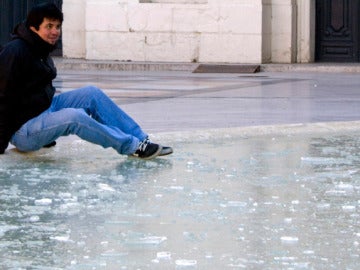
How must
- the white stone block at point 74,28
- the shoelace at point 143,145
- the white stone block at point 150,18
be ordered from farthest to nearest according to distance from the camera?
the white stone block at point 74,28 → the white stone block at point 150,18 → the shoelace at point 143,145

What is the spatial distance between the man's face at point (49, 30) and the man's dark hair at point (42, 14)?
19 millimetres

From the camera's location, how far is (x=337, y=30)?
20.4 metres

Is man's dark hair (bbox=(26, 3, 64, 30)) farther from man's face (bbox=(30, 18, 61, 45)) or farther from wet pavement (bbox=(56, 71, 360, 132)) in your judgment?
wet pavement (bbox=(56, 71, 360, 132))

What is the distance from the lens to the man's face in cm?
770

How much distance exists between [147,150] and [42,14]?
40.4 inches

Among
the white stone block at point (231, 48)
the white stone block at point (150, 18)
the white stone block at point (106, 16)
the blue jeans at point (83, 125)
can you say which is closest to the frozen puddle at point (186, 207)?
the blue jeans at point (83, 125)

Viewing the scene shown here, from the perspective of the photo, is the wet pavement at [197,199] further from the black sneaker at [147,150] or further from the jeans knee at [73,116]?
the jeans knee at [73,116]

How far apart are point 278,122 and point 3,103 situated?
3.52m

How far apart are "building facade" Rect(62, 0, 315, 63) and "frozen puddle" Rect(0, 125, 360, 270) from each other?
10964mm

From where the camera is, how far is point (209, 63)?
64.5 feet

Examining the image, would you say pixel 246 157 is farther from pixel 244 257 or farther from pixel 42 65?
pixel 244 257

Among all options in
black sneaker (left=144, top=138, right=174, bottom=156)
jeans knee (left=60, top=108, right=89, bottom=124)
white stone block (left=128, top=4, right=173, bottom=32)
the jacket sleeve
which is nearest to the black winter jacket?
the jacket sleeve

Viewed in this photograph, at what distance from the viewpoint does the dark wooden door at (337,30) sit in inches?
798

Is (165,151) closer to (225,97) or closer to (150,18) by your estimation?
(225,97)
